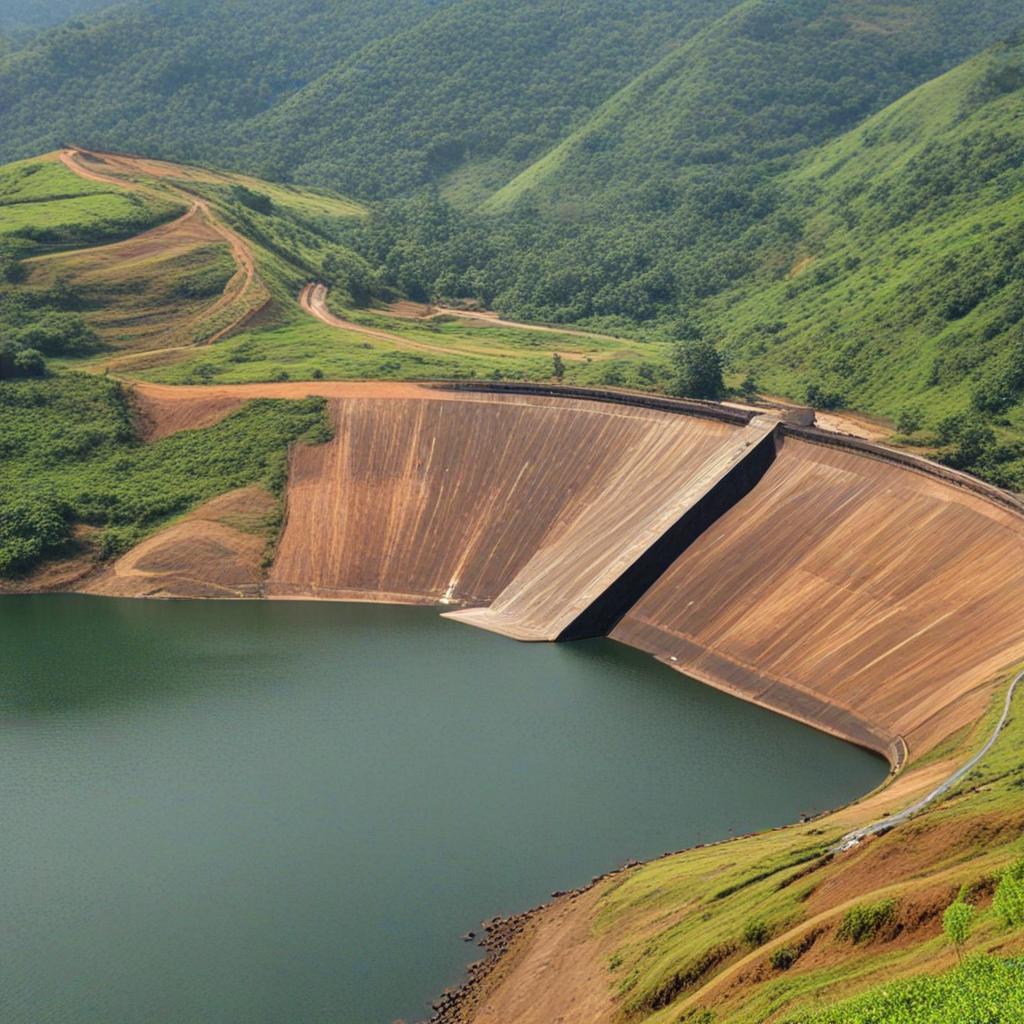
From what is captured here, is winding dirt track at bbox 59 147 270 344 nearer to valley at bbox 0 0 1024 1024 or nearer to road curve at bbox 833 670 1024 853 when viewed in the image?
valley at bbox 0 0 1024 1024

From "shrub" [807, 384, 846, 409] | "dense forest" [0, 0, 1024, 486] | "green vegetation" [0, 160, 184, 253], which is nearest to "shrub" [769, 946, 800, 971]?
"dense forest" [0, 0, 1024, 486]

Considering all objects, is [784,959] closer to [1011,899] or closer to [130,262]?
[1011,899]

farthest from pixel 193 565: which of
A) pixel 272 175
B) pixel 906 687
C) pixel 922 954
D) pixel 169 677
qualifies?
pixel 272 175

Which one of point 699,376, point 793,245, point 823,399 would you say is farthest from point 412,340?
point 793,245

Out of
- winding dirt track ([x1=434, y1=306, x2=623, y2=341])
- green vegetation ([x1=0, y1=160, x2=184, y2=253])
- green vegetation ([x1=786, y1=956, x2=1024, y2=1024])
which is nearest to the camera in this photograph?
green vegetation ([x1=786, y1=956, x2=1024, y2=1024])

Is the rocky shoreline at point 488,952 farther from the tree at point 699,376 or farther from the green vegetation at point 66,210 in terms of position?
the green vegetation at point 66,210
